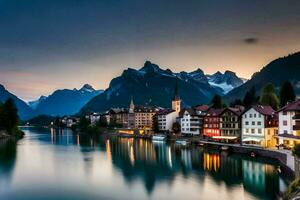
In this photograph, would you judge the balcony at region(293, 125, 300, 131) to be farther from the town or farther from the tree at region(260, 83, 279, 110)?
the tree at region(260, 83, 279, 110)

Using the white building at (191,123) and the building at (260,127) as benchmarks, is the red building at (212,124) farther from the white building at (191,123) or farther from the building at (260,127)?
the building at (260,127)

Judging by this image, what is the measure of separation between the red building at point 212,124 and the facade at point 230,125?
2.72m

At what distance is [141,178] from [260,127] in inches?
1203

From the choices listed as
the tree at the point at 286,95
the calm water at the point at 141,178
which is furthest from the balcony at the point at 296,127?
the tree at the point at 286,95

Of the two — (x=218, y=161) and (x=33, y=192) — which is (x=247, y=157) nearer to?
(x=218, y=161)

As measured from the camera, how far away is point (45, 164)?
50.8 meters

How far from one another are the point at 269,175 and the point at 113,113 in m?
134

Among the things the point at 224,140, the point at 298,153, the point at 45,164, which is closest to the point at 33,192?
the point at 45,164

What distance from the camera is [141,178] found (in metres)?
38.8

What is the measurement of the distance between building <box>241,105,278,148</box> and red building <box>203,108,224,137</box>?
12958 millimetres

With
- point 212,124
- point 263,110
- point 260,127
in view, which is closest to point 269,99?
point 212,124

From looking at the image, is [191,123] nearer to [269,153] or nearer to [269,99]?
[269,99]

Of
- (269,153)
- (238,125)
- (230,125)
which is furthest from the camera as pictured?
(230,125)

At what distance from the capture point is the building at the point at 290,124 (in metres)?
46.7
